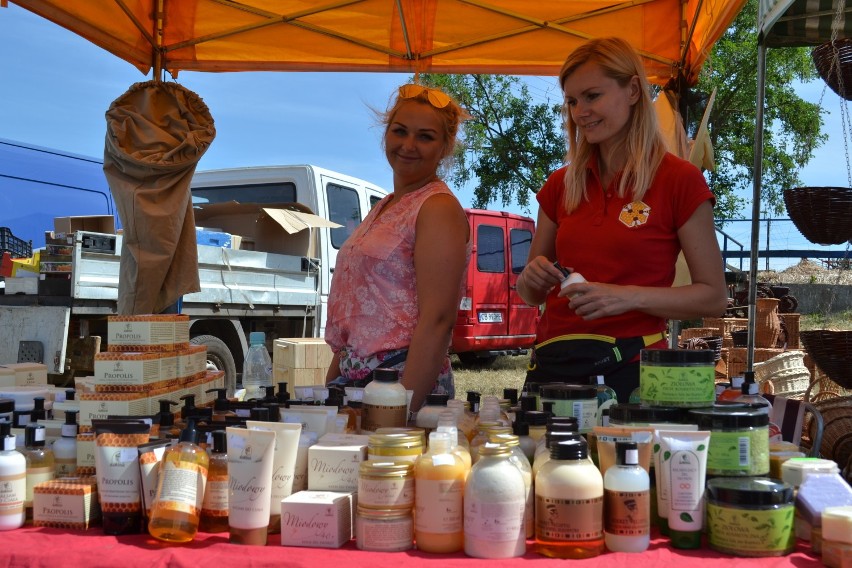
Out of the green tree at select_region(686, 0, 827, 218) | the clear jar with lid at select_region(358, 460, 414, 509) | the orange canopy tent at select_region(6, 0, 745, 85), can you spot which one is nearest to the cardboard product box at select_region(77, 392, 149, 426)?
the clear jar with lid at select_region(358, 460, 414, 509)

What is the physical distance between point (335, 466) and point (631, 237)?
1152mm

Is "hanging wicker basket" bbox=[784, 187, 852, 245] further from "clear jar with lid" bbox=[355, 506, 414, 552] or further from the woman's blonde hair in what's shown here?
"clear jar with lid" bbox=[355, 506, 414, 552]

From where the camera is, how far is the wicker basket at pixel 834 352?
10.5 ft

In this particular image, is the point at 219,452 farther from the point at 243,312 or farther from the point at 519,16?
the point at 243,312

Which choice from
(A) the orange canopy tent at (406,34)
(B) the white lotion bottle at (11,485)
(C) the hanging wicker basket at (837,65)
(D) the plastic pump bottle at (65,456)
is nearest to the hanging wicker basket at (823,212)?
(C) the hanging wicker basket at (837,65)

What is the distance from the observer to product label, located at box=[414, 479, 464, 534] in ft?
4.47

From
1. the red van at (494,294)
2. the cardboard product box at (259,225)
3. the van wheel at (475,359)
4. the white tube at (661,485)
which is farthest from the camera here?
the van wheel at (475,359)

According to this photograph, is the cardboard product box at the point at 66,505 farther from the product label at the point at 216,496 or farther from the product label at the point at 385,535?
the product label at the point at 385,535

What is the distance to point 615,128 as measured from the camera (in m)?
2.29

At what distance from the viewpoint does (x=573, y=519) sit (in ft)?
4.34

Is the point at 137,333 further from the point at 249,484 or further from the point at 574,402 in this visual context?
the point at 574,402

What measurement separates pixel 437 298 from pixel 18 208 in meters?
8.13

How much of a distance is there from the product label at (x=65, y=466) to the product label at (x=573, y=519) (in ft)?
3.47

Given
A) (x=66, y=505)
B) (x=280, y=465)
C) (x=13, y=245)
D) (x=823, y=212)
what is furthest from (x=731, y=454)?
(x=13, y=245)
